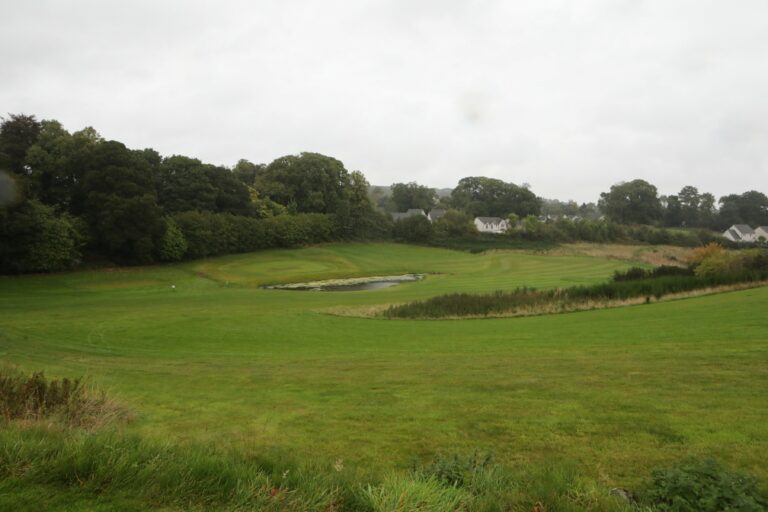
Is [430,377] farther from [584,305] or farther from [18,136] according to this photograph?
[18,136]

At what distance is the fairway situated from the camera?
6156 mm

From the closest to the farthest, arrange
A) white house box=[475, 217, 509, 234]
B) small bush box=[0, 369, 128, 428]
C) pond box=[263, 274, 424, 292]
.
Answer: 1. small bush box=[0, 369, 128, 428]
2. pond box=[263, 274, 424, 292]
3. white house box=[475, 217, 509, 234]

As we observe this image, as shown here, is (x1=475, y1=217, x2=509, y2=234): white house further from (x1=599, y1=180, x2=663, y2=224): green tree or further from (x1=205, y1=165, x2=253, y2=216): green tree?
(x1=205, y1=165, x2=253, y2=216): green tree

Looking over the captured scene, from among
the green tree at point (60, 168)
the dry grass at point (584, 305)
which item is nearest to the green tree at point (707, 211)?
the dry grass at point (584, 305)

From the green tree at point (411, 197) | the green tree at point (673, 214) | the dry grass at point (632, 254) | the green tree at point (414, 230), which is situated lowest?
the dry grass at point (632, 254)

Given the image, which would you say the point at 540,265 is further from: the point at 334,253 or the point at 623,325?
the point at 623,325

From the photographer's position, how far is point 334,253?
2717 inches

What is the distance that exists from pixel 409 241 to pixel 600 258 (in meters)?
32.6

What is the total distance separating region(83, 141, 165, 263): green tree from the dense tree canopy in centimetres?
9886

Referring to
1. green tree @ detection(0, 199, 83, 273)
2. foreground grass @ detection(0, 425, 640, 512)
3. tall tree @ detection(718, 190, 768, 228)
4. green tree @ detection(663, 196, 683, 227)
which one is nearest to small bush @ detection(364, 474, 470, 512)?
foreground grass @ detection(0, 425, 640, 512)

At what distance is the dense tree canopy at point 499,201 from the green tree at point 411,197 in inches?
408

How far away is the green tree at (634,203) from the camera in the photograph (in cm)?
12500

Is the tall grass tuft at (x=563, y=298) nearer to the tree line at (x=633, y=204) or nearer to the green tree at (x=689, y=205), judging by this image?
the tree line at (x=633, y=204)

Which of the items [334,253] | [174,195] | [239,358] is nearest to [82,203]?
[174,195]
